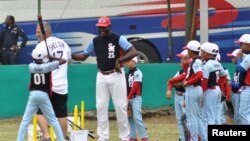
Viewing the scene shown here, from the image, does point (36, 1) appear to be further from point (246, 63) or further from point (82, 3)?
point (246, 63)

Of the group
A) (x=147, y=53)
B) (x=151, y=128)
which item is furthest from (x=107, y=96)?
(x=147, y=53)

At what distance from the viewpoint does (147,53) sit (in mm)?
23438

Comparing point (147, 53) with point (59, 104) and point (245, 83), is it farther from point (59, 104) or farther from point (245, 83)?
point (59, 104)

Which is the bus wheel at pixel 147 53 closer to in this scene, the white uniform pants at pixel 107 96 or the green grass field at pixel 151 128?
the green grass field at pixel 151 128

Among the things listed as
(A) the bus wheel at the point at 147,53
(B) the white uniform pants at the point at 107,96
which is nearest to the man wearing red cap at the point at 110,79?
(B) the white uniform pants at the point at 107,96

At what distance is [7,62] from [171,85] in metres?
7.78

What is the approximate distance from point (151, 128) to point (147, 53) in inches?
179

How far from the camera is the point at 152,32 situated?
23.7m

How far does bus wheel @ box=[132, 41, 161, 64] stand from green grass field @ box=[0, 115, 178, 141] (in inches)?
111

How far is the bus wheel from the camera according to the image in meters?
23.4

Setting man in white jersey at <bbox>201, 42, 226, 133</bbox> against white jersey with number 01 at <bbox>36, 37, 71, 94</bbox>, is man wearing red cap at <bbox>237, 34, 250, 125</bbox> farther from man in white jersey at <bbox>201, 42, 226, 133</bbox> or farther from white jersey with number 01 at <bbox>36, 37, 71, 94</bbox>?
white jersey with number 01 at <bbox>36, 37, 71, 94</bbox>

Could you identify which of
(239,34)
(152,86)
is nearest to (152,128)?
(152,86)

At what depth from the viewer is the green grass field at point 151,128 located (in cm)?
1746

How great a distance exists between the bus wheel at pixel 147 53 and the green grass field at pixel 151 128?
2.82 m
